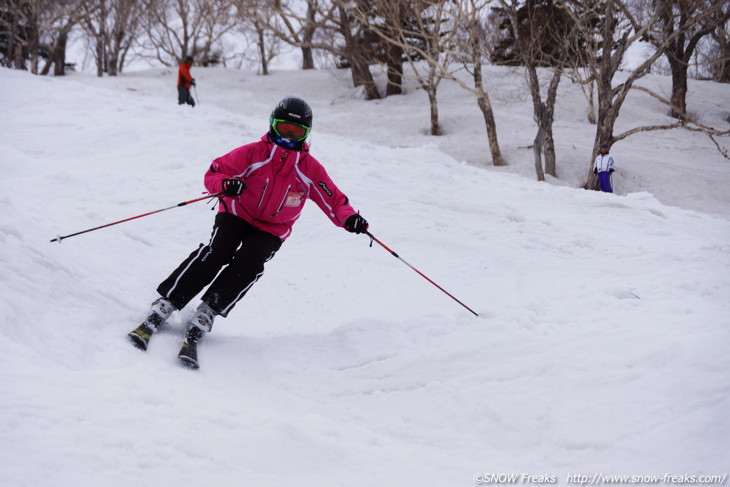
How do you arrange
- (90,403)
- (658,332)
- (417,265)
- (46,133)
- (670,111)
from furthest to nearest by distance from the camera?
(670,111), (46,133), (417,265), (658,332), (90,403)

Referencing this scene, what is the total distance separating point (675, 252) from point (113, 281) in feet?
17.9

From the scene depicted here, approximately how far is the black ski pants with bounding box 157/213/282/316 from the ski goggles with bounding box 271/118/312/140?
0.71 m

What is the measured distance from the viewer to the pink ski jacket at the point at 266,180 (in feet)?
11.2

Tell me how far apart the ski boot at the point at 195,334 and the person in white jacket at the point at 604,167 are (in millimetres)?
10917

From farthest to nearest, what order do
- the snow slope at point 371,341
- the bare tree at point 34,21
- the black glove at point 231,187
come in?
the bare tree at point 34,21
the black glove at point 231,187
the snow slope at point 371,341

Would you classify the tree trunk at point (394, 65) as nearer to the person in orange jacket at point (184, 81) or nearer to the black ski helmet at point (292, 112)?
the person in orange jacket at point (184, 81)

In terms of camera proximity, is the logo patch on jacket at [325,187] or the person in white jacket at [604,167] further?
the person in white jacket at [604,167]

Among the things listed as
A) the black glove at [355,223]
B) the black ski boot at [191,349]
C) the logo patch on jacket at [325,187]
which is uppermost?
the logo patch on jacket at [325,187]

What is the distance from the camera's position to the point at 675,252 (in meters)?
5.27

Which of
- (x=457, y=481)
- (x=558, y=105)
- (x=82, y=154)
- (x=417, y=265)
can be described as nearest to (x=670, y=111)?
(x=558, y=105)

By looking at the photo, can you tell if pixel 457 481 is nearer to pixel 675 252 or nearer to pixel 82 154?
pixel 675 252

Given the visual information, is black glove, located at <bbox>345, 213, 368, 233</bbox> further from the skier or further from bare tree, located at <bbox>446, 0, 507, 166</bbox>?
bare tree, located at <bbox>446, 0, 507, 166</bbox>

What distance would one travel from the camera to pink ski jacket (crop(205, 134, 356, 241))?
3.42m

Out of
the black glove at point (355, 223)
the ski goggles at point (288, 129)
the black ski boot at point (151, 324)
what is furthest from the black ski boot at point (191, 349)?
the ski goggles at point (288, 129)
